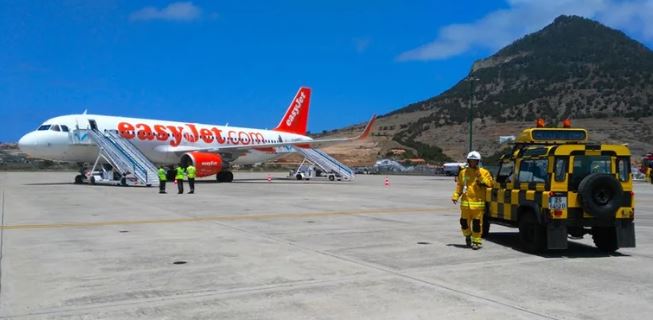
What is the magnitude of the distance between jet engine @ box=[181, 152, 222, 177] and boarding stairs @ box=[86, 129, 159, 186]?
7.72 ft

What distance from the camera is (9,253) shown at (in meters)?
9.51

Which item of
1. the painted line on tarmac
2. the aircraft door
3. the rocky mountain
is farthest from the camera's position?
the rocky mountain

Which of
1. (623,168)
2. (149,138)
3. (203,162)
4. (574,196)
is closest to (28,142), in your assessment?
(149,138)

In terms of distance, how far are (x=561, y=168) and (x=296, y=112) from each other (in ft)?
128

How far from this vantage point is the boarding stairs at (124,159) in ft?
102

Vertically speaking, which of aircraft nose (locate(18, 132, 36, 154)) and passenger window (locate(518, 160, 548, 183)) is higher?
aircraft nose (locate(18, 132, 36, 154))

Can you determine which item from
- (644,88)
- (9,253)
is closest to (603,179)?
(9,253)

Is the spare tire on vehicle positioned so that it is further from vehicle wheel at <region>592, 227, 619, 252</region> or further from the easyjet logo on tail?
the easyjet logo on tail

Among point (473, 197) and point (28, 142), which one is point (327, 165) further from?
point (473, 197)

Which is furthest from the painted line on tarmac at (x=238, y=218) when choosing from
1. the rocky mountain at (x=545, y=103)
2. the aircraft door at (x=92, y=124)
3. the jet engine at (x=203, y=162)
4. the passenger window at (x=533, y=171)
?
the rocky mountain at (x=545, y=103)

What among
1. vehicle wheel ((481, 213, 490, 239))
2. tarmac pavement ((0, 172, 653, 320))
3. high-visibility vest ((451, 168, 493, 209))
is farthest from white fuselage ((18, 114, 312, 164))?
high-visibility vest ((451, 168, 493, 209))

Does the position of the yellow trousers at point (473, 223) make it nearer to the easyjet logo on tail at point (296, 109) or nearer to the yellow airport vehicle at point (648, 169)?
the easyjet logo on tail at point (296, 109)

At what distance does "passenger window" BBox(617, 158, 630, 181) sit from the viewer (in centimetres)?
975

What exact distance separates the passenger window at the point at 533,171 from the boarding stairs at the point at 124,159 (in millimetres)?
23994
